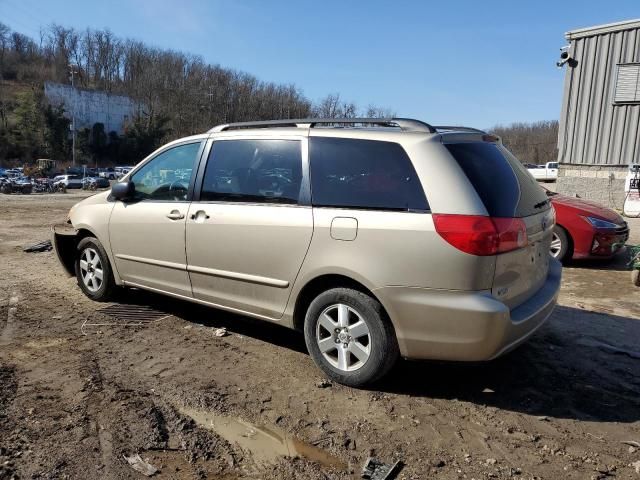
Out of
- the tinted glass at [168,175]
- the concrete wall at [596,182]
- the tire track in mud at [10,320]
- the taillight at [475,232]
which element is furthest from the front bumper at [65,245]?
the concrete wall at [596,182]

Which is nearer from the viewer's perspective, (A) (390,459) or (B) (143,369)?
(A) (390,459)

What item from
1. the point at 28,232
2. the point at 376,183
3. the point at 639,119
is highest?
the point at 639,119

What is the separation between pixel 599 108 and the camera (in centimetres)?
1520

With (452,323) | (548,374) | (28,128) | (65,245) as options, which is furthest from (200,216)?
(28,128)

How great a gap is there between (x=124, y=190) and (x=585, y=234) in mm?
6224

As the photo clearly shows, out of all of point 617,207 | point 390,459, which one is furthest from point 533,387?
point 617,207

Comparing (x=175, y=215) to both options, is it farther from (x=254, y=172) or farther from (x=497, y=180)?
(x=497, y=180)

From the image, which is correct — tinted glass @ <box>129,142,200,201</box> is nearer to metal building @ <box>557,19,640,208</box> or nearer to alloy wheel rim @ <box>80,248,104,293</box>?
alloy wheel rim @ <box>80,248,104,293</box>

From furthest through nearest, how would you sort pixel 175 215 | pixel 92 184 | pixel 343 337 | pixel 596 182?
pixel 92 184, pixel 596 182, pixel 175 215, pixel 343 337

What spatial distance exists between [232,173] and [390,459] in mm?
2544

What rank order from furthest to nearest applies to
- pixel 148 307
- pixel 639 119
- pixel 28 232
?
pixel 639 119, pixel 28 232, pixel 148 307

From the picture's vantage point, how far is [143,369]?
3.92m

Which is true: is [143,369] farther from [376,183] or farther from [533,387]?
[533,387]

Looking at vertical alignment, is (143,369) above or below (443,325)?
below
